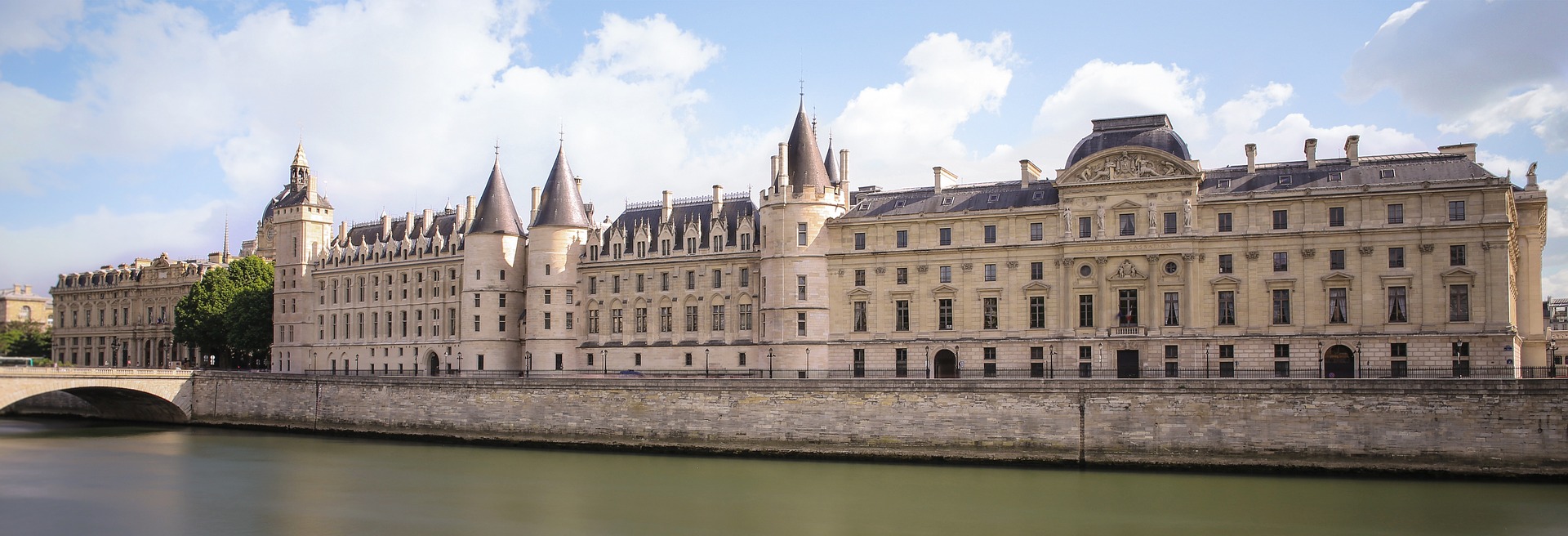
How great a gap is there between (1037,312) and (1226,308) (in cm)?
772

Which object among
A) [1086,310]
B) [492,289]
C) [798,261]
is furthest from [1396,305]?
[492,289]

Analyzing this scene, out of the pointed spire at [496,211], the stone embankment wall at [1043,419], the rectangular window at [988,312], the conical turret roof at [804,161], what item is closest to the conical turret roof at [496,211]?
the pointed spire at [496,211]

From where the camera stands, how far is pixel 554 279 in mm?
65062

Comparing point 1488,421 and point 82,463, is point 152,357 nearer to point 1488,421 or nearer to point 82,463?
point 82,463

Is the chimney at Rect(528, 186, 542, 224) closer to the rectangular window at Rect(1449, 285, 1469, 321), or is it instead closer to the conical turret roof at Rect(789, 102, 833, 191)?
the conical turret roof at Rect(789, 102, 833, 191)

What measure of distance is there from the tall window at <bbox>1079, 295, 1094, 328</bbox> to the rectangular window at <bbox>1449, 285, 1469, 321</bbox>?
43.8ft

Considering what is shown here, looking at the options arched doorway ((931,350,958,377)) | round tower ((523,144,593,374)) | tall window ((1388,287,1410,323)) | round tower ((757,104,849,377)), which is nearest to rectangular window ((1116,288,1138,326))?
arched doorway ((931,350,958,377))

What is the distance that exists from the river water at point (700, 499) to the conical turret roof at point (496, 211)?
2250cm

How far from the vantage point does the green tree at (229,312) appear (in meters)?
81.7

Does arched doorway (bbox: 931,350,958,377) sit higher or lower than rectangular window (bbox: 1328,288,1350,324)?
lower

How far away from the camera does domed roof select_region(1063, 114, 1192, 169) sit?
51312 millimetres

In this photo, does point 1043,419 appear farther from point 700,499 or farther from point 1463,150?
point 1463,150

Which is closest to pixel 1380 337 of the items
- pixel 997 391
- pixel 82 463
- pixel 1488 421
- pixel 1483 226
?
pixel 1483 226

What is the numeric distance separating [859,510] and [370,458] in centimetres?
2210
